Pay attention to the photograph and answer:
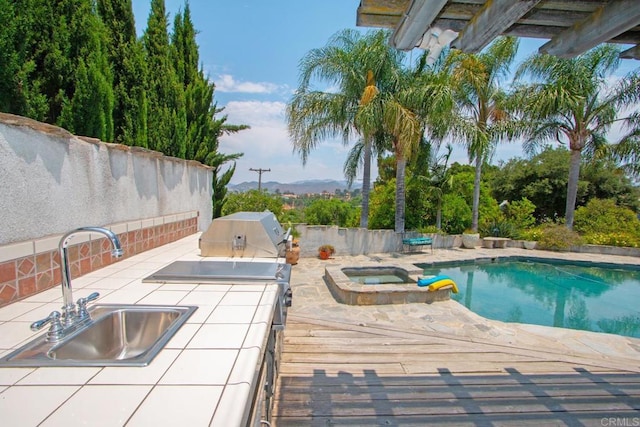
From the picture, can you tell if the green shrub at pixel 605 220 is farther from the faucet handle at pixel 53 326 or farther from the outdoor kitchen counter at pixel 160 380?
the faucet handle at pixel 53 326

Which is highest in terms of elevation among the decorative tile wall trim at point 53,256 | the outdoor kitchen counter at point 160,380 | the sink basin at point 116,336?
the decorative tile wall trim at point 53,256

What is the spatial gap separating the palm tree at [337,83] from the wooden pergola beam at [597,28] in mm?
8462

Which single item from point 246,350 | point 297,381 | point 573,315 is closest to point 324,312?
point 297,381

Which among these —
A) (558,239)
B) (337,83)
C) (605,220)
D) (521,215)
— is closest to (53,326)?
(337,83)

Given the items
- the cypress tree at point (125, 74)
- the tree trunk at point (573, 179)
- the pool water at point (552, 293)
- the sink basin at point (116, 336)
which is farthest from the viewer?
the tree trunk at point (573, 179)

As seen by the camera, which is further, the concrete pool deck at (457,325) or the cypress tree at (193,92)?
the cypress tree at (193,92)

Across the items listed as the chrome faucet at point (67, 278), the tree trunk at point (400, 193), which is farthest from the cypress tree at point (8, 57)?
the tree trunk at point (400, 193)

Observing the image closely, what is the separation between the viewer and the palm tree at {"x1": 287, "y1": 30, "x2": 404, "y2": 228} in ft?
32.6

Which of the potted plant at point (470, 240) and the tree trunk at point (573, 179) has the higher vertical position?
the tree trunk at point (573, 179)

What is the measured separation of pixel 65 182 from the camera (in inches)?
87.8

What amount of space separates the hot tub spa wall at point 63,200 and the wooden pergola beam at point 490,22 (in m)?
2.51

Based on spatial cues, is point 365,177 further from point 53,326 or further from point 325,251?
point 53,326

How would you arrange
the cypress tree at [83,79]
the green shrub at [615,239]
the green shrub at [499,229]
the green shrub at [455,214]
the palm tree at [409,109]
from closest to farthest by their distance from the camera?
1. the cypress tree at [83,79]
2. the palm tree at [409,109]
3. the green shrub at [615,239]
4. the green shrub at [499,229]
5. the green shrub at [455,214]

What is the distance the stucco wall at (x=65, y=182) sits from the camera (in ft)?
5.88
